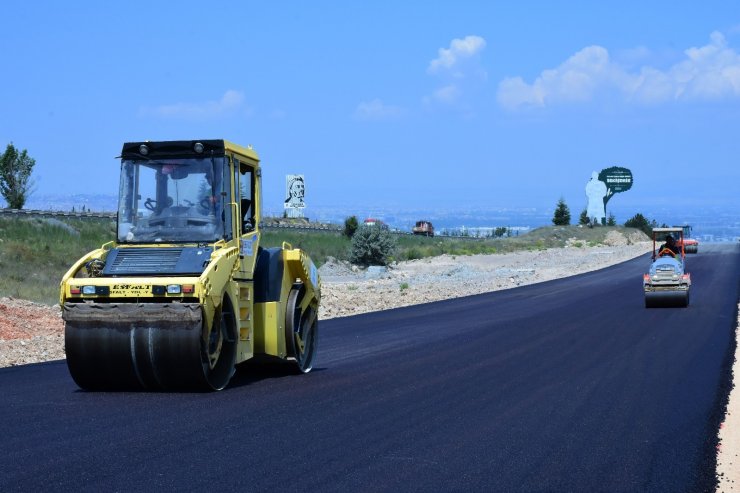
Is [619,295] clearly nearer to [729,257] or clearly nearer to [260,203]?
[260,203]

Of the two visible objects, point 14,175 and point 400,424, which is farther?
point 14,175

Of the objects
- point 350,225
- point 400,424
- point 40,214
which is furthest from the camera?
point 350,225

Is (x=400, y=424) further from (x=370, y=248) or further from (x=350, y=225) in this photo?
(x=350, y=225)

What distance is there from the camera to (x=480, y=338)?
66.8 feet

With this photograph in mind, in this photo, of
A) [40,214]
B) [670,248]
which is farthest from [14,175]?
[670,248]

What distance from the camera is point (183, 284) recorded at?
11.3m

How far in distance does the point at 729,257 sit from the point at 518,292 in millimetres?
31320

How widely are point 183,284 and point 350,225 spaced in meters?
65.8

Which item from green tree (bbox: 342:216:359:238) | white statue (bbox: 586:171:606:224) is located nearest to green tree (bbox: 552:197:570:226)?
white statue (bbox: 586:171:606:224)

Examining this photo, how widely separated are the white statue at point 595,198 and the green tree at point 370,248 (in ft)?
215

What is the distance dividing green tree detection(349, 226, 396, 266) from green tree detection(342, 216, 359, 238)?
17508mm

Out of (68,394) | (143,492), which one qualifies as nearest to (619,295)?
(68,394)

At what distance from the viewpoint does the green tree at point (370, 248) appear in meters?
56.8

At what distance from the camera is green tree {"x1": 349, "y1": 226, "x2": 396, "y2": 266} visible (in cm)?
5678
